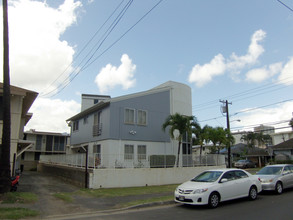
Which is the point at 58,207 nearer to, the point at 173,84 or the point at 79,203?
the point at 79,203

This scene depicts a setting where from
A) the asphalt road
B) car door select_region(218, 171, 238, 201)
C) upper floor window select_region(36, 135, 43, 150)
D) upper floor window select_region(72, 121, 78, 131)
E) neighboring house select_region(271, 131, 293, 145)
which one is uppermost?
neighboring house select_region(271, 131, 293, 145)

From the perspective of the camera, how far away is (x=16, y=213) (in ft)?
25.7

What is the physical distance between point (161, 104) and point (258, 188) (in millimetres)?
12451

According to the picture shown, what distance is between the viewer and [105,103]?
19031 millimetres

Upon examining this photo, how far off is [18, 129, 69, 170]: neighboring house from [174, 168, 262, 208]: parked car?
33.6m

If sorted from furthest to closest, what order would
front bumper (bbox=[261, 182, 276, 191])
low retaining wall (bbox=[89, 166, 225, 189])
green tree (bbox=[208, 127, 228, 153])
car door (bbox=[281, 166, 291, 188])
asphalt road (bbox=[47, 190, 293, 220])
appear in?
green tree (bbox=[208, 127, 228, 153]) → low retaining wall (bbox=[89, 166, 225, 189]) → car door (bbox=[281, 166, 291, 188]) → front bumper (bbox=[261, 182, 276, 191]) → asphalt road (bbox=[47, 190, 293, 220])

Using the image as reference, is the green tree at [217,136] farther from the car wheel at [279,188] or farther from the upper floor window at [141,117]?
the car wheel at [279,188]

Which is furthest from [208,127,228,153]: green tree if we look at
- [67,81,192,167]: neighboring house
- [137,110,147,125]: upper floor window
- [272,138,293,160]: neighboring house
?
[272,138,293,160]: neighboring house

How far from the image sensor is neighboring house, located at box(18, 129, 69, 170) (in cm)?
3784

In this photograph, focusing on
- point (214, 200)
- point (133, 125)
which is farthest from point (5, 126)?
point (133, 125)

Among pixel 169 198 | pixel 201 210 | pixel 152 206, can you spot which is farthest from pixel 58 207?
pixel 201 210

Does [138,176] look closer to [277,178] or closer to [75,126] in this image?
[277,178]

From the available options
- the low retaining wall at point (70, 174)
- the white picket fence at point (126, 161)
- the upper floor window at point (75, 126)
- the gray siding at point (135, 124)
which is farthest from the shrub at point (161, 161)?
the upper floor window at point (75, 126)

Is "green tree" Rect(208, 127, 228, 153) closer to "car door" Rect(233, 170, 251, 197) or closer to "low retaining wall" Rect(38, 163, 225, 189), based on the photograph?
"low retaining wall" Rect(38, 163, 225, 189)
